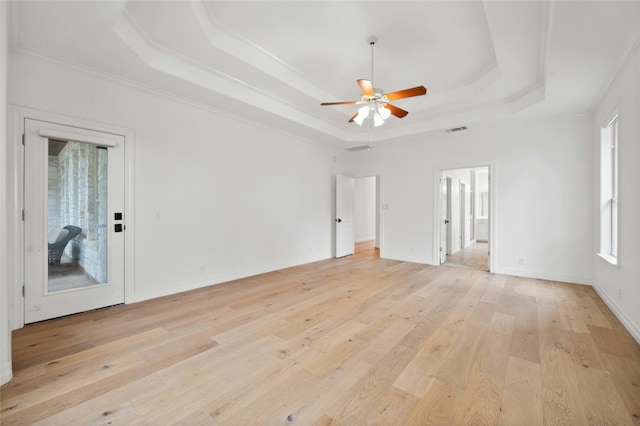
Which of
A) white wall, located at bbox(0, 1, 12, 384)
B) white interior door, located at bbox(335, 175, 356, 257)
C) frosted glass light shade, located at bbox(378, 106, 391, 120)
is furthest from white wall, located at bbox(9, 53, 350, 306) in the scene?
frosted glass light shade, located at bbox(378, 106, 391, 120)

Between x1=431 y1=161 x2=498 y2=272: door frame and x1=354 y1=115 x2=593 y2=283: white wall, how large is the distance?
1.0 inches

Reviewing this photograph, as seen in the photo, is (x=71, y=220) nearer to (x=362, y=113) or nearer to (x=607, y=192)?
(x=362, y=113)

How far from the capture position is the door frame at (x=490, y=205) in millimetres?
5266

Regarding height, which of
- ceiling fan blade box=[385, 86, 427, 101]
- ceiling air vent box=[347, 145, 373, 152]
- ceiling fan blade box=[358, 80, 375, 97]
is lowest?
ceiling fan blade box=[385, 86, 427, 101]

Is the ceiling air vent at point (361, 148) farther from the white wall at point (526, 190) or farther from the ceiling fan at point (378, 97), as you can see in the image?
the ceiling fan at point (378, 97)

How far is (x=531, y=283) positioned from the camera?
455cm

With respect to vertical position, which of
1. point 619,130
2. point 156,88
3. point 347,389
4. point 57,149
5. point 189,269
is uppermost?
point 156,88

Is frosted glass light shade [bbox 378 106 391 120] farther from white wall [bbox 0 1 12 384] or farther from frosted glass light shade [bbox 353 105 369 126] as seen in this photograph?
white wall [bbox 0 1 12 384]

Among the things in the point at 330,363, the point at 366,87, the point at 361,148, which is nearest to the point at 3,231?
the point at 330,363

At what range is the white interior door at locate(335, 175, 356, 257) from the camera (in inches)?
270

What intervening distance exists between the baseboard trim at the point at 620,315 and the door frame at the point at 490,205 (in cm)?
157

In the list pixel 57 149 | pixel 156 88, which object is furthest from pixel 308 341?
pixel 156 88

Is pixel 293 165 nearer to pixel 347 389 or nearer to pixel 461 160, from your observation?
pixel 461 160

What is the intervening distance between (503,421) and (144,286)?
409 cm
